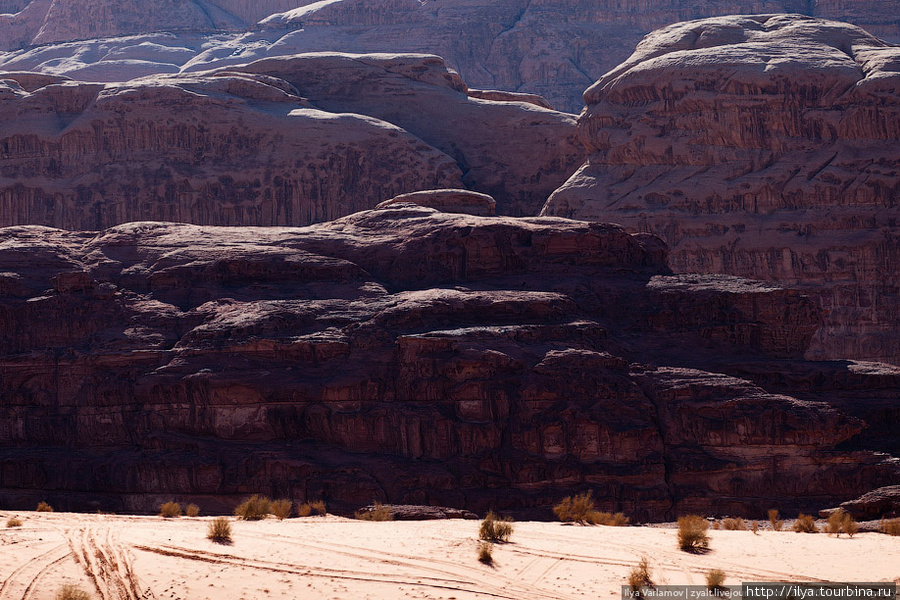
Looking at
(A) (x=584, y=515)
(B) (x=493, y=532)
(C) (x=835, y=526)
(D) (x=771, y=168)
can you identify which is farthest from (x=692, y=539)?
(D) (x=771, y=168)

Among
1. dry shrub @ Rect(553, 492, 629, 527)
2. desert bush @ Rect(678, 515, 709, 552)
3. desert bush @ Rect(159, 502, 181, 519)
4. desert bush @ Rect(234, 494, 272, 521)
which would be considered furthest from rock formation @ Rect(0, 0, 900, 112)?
desert bush @ Rect(678, 515, 709, 552)

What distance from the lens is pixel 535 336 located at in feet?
116

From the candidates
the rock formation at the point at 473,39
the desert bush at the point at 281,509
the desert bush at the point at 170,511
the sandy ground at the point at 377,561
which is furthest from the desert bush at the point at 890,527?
the rock formation at the point at 473,39

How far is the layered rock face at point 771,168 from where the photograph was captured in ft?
173

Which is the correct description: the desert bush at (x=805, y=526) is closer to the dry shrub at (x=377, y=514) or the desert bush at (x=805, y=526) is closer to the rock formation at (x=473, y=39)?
the dry shrub at (x=377, y=514)

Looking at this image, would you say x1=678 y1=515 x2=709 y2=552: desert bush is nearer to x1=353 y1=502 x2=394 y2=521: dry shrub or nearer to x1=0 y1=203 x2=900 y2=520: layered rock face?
x1=353 y1=502 x2=394 y2=521: dry shrub

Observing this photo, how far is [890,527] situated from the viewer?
25.6 m

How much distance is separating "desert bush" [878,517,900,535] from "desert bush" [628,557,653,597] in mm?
7383

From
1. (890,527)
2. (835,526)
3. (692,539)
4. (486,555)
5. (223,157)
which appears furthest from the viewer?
(223,157)

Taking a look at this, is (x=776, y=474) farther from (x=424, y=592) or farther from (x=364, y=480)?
(x=424, y=592)

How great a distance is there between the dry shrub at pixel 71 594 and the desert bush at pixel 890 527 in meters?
16.0

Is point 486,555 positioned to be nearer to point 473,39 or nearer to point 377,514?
point 377,514

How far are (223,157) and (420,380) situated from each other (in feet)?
97.4

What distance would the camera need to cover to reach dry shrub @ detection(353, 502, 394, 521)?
27844mm
